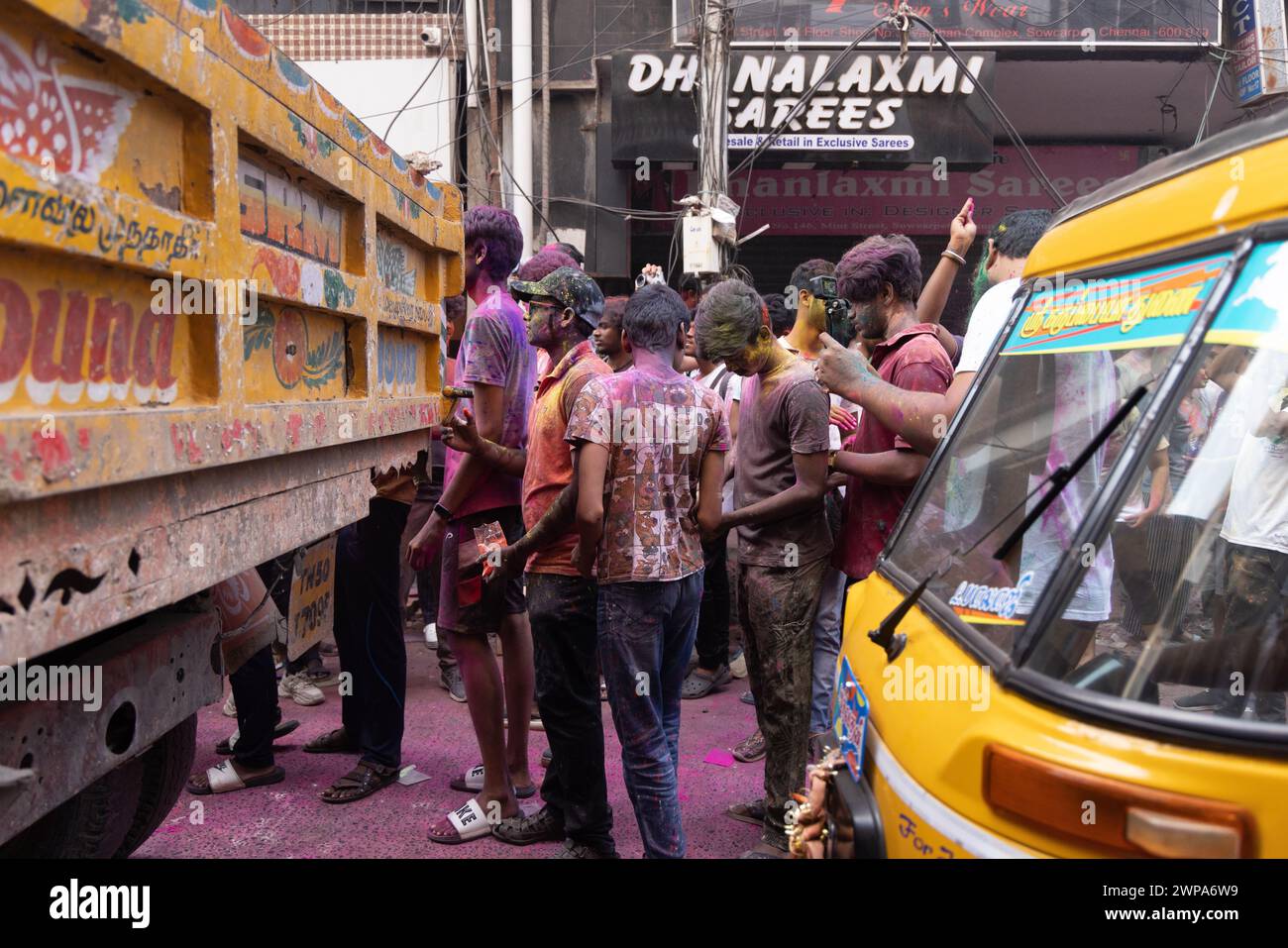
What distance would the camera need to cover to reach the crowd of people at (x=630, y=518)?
3148 millimetres

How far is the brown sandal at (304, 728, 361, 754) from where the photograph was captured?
462 centimetres

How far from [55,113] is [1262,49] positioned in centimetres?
1077

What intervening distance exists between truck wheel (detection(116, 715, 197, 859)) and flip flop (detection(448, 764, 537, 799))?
1.63 m

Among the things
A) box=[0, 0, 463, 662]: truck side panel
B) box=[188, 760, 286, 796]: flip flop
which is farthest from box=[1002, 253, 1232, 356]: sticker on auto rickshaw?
box=[188, 760, 286, 796]: flip flop

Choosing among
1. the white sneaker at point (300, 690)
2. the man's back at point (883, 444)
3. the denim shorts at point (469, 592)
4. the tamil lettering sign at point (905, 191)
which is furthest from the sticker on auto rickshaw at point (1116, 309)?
the tamil lettering sign at point (905, 191)

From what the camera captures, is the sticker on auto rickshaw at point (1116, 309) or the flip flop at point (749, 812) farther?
the flip flop at point (749, 812)

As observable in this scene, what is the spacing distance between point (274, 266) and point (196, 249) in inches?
14.5

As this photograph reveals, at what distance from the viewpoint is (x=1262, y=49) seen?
935 centimetres

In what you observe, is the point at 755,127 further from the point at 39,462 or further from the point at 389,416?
the point at 39,462

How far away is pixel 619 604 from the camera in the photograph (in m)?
3.12

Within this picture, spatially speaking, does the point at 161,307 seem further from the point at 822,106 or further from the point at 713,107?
the point at 822,106

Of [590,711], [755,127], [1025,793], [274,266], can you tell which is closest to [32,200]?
[274,266]

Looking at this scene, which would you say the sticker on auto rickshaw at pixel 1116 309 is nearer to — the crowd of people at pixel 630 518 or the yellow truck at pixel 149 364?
the crowd of people at pixel 630 518

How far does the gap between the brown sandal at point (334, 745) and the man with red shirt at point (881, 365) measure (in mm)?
2403
